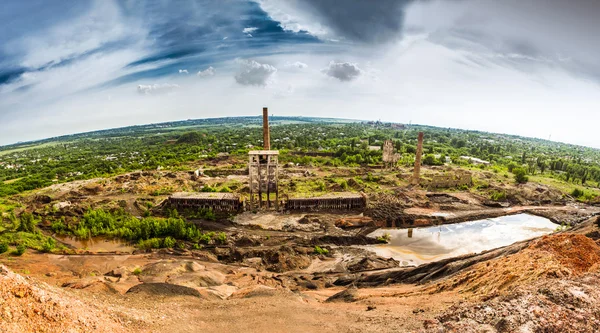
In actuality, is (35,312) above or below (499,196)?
above

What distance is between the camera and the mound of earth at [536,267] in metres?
12.8

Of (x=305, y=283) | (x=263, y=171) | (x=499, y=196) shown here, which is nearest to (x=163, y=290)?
(x=305, y=283)

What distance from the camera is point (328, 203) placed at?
3984 cm

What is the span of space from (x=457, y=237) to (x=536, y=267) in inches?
866

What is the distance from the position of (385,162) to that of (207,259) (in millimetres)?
55279

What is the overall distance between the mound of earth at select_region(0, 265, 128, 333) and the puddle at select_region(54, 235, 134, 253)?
68.2ft

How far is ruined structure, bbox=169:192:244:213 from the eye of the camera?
128 feet

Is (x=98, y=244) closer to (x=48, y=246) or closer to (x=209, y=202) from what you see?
(x=48, y=246)

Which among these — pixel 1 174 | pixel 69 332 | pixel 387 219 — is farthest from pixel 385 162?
pixel 1 174

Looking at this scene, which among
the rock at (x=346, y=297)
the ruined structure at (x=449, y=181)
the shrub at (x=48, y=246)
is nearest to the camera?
the rock at (x=346, y=297)

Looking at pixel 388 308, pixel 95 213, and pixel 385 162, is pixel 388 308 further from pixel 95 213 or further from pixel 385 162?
pixel 385 162

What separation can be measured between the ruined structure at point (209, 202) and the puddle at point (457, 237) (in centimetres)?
1868

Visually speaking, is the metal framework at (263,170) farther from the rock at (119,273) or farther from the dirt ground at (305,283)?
the rock at (119,273)

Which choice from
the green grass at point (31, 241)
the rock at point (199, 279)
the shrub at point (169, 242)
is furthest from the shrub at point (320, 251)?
the green grass at point (31, 241)
